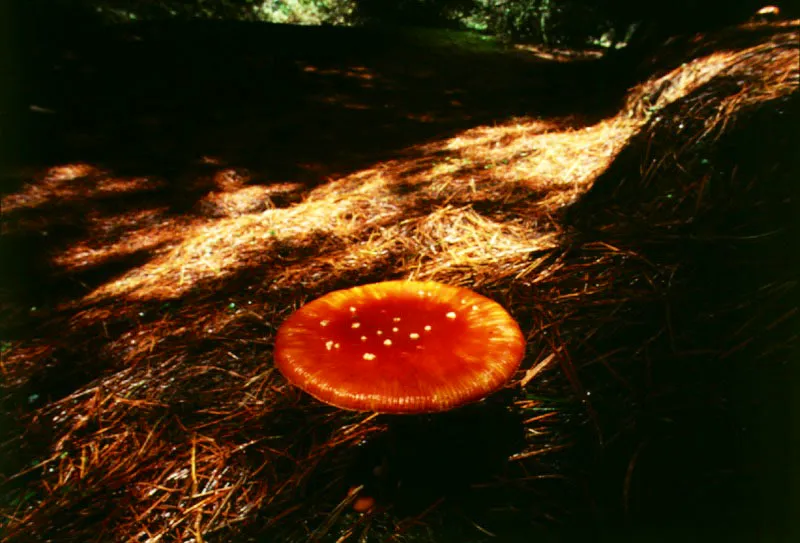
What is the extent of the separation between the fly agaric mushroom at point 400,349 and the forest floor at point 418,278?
1.18 ft

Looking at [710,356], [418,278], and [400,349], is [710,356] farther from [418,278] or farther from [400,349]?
[418,278]

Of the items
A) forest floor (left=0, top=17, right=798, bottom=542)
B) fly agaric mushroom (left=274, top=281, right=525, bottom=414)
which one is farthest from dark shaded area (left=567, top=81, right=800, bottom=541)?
fly agaric mushroom (left=274, top=281, right=525, bottom=414)

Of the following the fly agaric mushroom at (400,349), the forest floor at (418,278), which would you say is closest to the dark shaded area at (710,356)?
the forest floor at (418,278)

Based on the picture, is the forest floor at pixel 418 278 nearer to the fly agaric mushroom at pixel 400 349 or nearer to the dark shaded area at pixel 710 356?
the dark shaded area at pixel 710 356

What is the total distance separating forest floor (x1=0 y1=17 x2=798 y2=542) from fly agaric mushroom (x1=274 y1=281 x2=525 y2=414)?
1.18 feet

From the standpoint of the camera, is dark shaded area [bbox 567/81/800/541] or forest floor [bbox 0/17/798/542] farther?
forest floor [bbox 0/17/798/542]

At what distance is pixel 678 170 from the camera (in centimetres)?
174

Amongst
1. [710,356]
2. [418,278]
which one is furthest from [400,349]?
[710,356]

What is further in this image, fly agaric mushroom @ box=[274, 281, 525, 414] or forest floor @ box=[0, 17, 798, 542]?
forest floor @ box=[0, 17, 798, 542]

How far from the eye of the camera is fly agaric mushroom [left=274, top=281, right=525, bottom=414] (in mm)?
1074

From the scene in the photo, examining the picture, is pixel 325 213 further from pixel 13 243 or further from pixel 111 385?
pixel 13 243

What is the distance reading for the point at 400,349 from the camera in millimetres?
1205

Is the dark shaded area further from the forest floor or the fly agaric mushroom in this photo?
the fly agaric mushroom

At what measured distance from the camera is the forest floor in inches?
46.4
